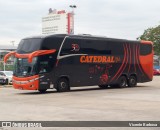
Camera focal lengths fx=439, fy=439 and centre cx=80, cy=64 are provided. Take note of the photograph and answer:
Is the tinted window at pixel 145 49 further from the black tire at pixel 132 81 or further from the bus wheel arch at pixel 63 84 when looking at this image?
the bus wheel arch at pixel 63 84

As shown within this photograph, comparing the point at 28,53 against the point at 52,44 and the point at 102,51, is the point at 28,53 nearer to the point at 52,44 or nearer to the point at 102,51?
the point at 52,44

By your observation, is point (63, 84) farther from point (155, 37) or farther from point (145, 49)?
point (155, 37)

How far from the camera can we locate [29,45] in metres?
24.7

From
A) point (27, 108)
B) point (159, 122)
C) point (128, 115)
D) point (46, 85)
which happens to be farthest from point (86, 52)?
point (159, 122)

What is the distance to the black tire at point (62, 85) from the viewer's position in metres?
25.5

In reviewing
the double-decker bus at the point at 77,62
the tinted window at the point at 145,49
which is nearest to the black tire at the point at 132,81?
the double-decker bus at the point at 77,62

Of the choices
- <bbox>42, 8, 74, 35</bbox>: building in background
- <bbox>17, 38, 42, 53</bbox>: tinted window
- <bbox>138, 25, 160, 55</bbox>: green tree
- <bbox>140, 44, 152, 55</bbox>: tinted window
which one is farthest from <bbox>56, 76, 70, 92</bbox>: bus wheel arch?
<bbox>42, 8, 74, 35</bbox>: building in background

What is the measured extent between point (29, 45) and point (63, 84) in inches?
121

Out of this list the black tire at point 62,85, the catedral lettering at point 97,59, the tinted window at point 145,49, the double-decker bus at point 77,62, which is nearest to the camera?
the double-decker bus at point 77,62

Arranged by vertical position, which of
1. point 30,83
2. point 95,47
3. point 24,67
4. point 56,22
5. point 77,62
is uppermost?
point 56,22

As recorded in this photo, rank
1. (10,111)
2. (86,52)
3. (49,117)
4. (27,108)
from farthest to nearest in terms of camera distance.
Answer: (86,52) < (27,108) < (10,111) < (49,117)

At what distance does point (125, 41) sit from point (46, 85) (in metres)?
7.94

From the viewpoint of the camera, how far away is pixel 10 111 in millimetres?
14992

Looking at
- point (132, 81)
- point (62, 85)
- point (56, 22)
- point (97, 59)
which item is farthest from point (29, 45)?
point (56, 22)
